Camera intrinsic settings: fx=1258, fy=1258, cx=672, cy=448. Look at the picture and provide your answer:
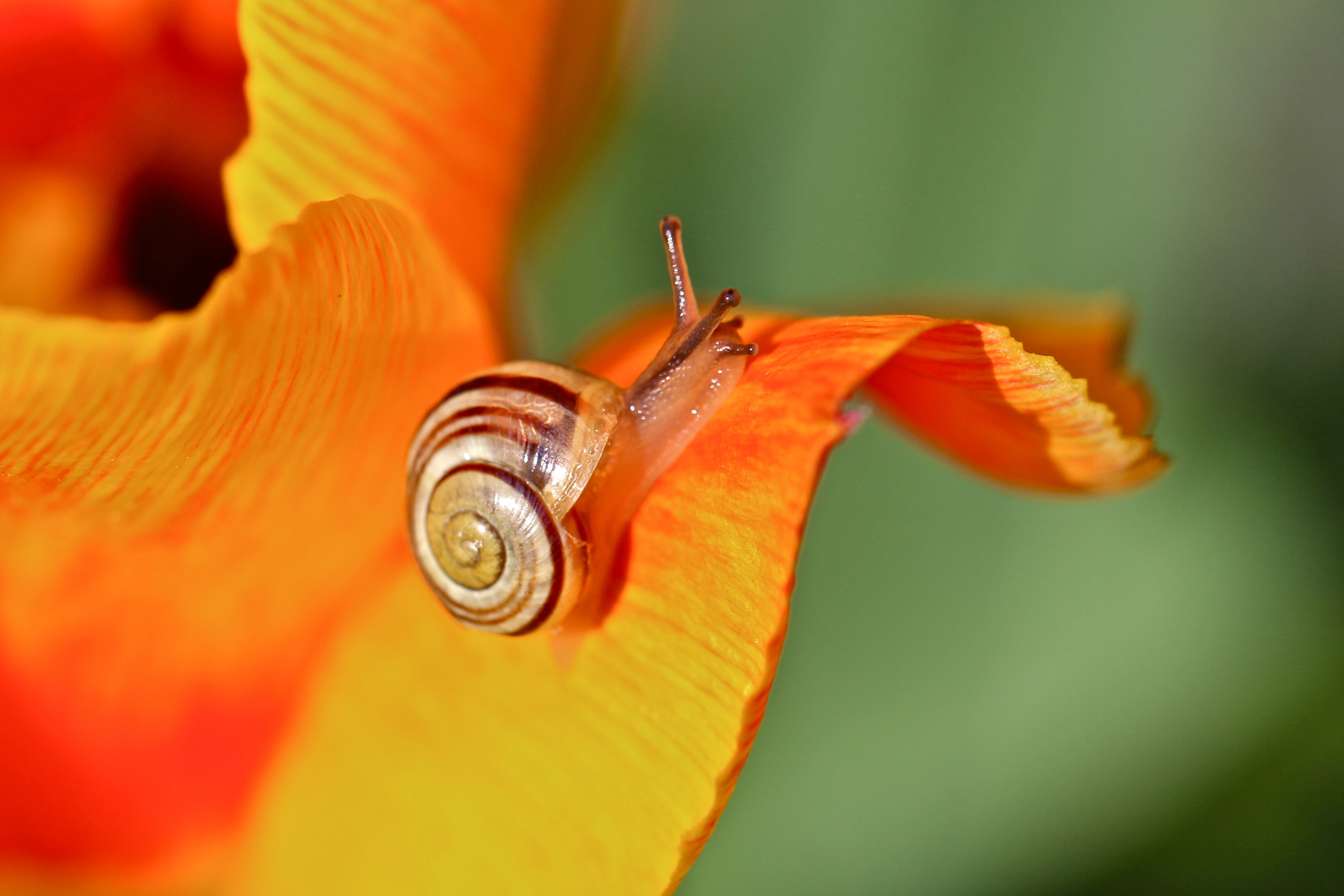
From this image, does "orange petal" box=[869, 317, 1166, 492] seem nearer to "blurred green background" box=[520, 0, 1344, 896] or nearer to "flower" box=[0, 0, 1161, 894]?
"flower" box=[0, 0, 1161, 894]

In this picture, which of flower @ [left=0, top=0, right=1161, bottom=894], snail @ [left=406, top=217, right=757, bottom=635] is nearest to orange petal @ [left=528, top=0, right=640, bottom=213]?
flower @ [left=0, top=0, right=1161, bottom=894]

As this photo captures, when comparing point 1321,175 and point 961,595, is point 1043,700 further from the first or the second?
point 1321,175

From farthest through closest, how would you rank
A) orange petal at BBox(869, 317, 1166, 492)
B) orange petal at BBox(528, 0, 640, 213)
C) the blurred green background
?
1. the blurred green background
2. orange petal at BBox(528, 0, 640, 213)
3. orange petal at BBox(869, 317, 1166, 492)

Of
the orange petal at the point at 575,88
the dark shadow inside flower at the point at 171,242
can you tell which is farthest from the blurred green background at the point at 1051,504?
the dark shadow inside flower at the point at 171,242

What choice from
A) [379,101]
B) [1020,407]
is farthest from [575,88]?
[1020,407]

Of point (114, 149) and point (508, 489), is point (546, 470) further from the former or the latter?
point (114, 149)

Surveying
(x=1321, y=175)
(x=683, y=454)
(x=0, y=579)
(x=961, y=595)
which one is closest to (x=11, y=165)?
(x=0, y=579)
